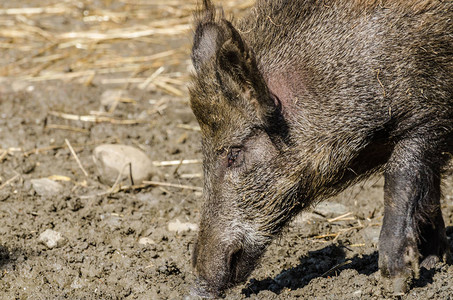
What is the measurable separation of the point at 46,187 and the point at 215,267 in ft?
6.61

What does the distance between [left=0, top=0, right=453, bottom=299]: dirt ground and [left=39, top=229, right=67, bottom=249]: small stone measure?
0.17 ft

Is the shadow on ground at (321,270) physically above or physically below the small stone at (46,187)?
above

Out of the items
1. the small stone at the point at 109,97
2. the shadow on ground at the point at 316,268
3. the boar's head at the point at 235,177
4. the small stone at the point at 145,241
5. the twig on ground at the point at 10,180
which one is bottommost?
the twig on ground at the point at 10,180

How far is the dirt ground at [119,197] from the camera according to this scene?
4297mm

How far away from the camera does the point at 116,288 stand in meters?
4.27

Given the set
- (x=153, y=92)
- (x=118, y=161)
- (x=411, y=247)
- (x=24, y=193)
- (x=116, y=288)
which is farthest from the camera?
(x=153, y=92)

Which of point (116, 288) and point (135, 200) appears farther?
point (135, 200)

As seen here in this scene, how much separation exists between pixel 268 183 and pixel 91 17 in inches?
233

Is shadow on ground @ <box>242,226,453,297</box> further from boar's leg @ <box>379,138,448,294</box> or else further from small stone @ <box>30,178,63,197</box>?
small stone @ <box>30,178,63,197</box>

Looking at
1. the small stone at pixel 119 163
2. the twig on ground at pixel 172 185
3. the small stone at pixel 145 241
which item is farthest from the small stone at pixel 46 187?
the small stone at pixel 145 241

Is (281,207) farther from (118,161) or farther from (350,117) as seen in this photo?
(118,161)

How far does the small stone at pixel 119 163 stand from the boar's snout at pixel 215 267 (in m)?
1.73

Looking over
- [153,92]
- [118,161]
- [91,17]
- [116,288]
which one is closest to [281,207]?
[116,288]

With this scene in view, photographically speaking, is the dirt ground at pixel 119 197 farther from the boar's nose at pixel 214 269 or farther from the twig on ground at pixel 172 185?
the boar's nose at pixel 214 269
